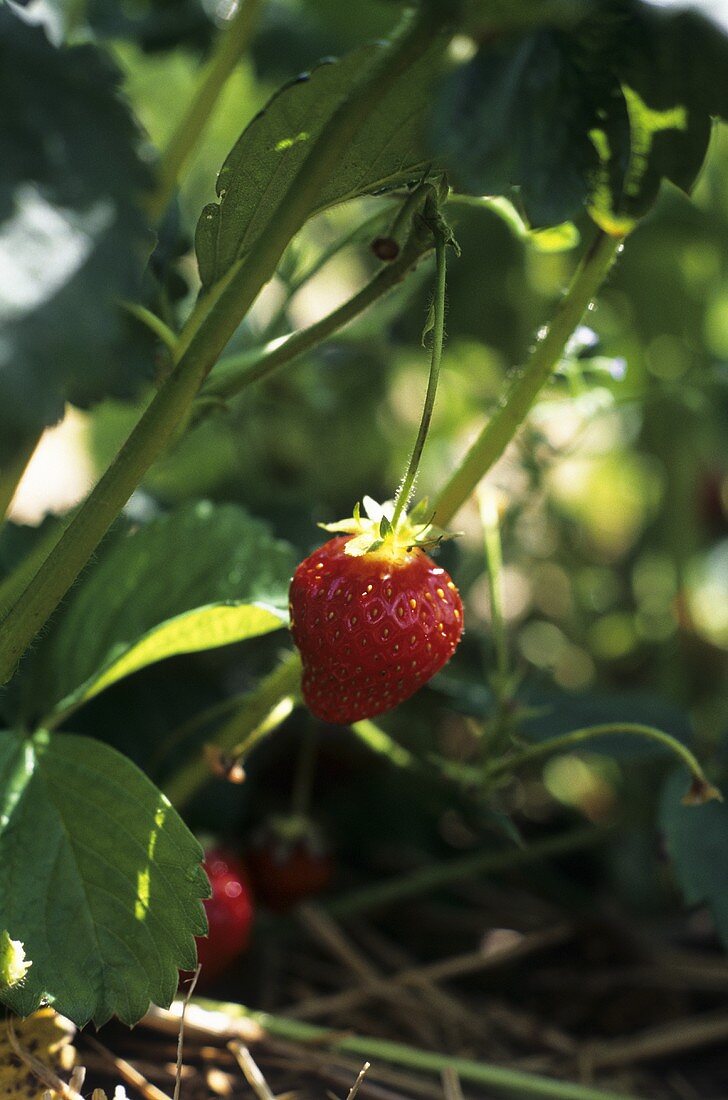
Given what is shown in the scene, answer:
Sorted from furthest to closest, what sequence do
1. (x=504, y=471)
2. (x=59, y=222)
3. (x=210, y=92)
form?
1. (x=504, y=471)
2. (x=210, y=92)
3. (x=59, y=222)

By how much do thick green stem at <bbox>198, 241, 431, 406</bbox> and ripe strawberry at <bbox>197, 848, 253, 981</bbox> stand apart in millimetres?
430

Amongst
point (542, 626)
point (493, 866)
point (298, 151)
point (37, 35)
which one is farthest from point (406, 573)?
point (542, 626)

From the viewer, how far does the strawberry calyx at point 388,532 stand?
2.23 ft

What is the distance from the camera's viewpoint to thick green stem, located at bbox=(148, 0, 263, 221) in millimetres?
947

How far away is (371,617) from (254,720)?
19cm

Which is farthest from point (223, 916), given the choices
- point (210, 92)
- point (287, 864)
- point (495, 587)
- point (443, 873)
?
point (210, 92)

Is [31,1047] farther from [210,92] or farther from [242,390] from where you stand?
[210,92]

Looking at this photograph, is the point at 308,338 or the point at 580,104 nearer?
the point at 580,104

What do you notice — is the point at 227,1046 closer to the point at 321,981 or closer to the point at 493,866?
the point at 321,981

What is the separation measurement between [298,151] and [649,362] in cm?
112

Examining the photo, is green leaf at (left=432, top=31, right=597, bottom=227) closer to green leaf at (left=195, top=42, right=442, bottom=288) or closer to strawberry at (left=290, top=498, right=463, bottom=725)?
green leaf at (left=195, top=42, right=442, bottom=288)

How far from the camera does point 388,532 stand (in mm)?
682

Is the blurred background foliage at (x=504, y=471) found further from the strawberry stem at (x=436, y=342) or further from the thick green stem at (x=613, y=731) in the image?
the strawberry stem at (x=436, y=342)

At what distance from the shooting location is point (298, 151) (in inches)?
24.4
